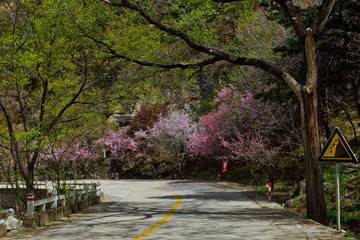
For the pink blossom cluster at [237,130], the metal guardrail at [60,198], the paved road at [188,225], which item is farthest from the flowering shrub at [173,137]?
the paved road at [188,225]

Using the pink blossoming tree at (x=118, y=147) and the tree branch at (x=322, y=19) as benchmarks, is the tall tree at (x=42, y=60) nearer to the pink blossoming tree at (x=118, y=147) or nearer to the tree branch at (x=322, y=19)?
the tree branch at (x=322, y=19)

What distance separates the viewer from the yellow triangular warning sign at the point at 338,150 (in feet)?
30.1

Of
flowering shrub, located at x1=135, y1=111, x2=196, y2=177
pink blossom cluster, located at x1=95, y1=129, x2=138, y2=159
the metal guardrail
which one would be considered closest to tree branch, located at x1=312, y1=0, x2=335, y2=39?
the metal guardrail

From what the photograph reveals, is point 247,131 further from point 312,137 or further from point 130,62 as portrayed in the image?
point 312,137

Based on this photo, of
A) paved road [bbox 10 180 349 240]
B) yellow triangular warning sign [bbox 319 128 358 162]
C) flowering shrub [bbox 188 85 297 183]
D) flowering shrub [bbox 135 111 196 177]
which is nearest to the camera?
yellow triangular warning sign [bbox 319 128 358 162]

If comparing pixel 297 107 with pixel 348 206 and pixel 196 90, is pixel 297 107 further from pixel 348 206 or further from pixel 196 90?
pixel 196 90

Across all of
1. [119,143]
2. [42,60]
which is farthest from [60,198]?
[119,143]

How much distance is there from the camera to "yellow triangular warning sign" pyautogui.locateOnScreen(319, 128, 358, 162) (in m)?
9.18

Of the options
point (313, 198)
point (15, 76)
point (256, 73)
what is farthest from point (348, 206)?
point (256, 73)

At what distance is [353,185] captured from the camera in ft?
54.2

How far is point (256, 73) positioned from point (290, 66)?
6.34m

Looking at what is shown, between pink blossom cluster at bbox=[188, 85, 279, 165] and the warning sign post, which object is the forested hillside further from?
the warning sign post

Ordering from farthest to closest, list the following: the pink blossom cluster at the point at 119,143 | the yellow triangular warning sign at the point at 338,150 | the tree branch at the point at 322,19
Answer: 1. the pink blossom cluster at the point at 119,143
2. the tree branch at the point at 322,19
3. the yellow triangular warning sign at the point at 338,150

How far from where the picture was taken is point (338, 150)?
31.0ft
